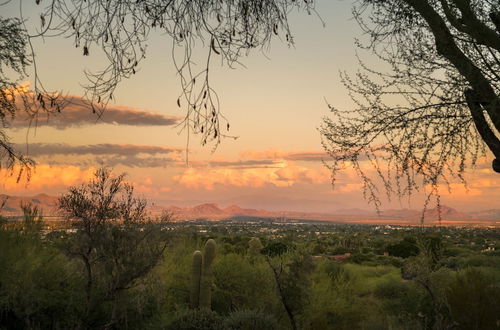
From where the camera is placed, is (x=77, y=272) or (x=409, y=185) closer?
(x=409, y=185)

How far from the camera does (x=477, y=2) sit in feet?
22.7

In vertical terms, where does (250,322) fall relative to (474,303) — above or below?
below

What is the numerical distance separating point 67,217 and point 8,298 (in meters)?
3.20

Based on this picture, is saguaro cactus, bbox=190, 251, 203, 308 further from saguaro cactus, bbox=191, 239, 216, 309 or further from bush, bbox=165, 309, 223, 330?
bush, bbox=165, 309, 223, 330

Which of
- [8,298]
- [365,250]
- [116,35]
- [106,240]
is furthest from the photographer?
[365,250]

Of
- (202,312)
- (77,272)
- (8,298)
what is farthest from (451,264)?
(8,298)

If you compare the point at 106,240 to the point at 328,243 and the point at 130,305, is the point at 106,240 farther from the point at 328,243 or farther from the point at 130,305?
the point at 328,243

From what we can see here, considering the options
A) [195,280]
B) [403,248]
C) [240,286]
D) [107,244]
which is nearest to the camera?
[107,244]

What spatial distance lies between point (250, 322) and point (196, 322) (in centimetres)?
189

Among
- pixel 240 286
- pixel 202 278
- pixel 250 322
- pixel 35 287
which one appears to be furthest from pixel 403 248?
pixel 35 287

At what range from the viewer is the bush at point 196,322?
16.2 meters

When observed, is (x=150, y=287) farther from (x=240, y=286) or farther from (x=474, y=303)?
(x=474, y=303)

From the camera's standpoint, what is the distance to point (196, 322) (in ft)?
53.3

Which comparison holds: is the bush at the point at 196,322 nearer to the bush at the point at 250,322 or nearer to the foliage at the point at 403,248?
the bush at the point at 250,322
